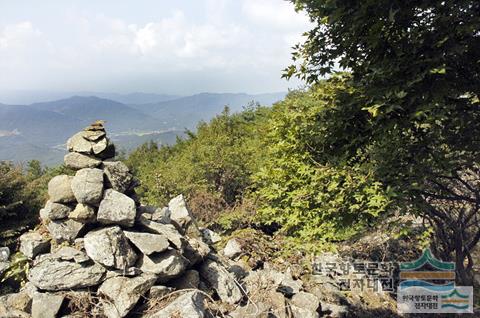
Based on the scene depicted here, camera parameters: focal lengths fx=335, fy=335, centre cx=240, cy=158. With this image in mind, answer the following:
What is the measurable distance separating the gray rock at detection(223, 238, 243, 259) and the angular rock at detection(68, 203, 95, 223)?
18.7 ft

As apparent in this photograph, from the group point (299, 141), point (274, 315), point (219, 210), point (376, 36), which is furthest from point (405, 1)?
point (219, 210)

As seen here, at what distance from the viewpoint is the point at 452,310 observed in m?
8.16

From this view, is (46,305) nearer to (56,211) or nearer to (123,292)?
(123,292)

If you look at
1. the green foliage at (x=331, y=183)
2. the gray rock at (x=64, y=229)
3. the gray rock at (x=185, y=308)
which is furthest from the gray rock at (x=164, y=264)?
the green foliage at (x=331, y=183)

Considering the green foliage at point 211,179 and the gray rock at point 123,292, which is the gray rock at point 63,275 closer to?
the gray rock at point 123,292

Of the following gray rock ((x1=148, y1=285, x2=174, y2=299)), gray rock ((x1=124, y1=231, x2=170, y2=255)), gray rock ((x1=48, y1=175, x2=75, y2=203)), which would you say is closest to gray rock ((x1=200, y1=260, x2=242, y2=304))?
gray rock ((x1=148, y1=285, x2=174, y2=299))

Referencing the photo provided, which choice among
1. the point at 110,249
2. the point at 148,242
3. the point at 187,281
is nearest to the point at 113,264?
the point at 110,249

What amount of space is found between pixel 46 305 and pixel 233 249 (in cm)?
638

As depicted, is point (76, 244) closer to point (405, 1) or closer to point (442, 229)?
point (405, 1)

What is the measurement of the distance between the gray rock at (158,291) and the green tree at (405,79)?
4469 mm

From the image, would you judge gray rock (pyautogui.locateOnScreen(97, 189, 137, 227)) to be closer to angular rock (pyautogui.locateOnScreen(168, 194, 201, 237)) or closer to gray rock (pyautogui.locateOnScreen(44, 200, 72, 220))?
gray rock (pyautogui.locateOnScreen(44, 200, 72, 220))

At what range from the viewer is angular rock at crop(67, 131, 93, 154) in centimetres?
766

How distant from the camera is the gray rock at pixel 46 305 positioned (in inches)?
253

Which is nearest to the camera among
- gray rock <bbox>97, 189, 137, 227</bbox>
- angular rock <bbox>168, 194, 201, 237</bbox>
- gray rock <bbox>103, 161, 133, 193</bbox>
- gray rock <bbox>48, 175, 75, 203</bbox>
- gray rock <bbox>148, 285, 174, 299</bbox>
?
gray rock <bbox>148, 285, 174, 299</bbox>
